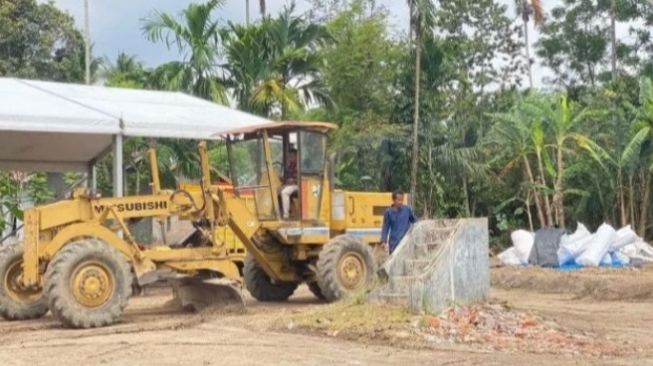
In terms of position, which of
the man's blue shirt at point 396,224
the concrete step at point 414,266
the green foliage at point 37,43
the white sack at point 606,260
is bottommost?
the white sack at point 606,260

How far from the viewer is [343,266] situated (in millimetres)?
15797

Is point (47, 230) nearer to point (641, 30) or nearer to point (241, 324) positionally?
point (241, 324)

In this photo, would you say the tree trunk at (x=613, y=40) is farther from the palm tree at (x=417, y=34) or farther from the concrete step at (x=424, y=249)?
the concrete step at (x=424, y=249)

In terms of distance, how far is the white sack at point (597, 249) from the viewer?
22.1 metres

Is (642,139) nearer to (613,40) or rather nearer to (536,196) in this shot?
(536,196)

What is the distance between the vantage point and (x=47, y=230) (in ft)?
45.0

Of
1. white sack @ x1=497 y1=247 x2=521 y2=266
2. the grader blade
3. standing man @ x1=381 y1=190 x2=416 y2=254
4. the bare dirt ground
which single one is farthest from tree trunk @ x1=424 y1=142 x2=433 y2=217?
the grader blade

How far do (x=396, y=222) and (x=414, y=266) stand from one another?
1622 mm

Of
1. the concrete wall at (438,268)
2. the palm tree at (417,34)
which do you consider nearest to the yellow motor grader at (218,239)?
the concrete wall at (438,268)

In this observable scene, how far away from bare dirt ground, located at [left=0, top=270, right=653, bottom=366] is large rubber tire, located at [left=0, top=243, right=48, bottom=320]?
0.29 meters

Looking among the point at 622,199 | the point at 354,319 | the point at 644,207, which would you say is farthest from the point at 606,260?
the point at 354,319

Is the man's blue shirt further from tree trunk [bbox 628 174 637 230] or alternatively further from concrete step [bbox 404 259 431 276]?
tree trunk [bbox 628 174 637 230]

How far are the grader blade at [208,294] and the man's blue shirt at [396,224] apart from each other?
2.42 m

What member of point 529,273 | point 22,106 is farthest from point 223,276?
point 529,273
